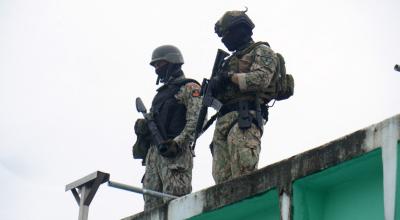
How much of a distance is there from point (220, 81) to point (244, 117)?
0.34 meters

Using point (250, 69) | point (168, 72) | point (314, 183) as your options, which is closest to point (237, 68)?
point (250, 69)

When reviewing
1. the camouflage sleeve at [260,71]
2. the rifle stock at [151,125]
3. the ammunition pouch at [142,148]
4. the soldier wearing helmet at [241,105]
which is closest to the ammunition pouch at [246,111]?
the soldier wearing helmet at [241,105]

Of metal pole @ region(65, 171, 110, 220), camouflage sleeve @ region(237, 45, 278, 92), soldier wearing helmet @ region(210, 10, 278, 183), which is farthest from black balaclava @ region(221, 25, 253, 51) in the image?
metal pole @ region(65, 171, 110, 220)

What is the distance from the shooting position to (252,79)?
728cm

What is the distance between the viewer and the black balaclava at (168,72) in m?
8.70

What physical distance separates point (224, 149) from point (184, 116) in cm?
107

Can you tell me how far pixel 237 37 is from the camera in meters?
7.75

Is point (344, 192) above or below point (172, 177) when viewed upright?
below

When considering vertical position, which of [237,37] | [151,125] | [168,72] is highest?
[168,72]

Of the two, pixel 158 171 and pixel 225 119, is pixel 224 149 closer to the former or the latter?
pixel 225 119

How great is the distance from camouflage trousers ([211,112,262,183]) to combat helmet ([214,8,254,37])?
0.73m

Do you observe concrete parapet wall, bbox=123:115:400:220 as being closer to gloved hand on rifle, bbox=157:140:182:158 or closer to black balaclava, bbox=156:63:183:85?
gloved hand on rifle, bbox=157:140:182:158

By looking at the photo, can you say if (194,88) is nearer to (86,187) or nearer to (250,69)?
(250,69)

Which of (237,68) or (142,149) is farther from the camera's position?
(142,149)
